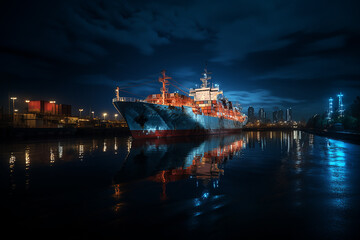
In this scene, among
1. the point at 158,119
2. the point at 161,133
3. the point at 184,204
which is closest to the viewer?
the point at 184,204

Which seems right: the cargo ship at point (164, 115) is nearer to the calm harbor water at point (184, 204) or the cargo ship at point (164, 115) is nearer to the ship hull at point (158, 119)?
the ship hull at point (158, 119)

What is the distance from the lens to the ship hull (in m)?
29.3

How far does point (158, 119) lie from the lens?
104ft

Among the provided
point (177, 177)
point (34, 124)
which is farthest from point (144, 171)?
point (34, 124)

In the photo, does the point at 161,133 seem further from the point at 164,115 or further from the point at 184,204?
the point at 184,204

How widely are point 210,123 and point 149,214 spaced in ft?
141

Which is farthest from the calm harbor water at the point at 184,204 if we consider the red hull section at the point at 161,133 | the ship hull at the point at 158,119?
the red hull section at the point at 161,133

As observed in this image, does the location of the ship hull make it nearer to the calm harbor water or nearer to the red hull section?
the red hull section

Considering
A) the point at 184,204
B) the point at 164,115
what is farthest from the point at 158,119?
the point at 184,204

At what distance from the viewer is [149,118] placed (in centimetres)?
3066

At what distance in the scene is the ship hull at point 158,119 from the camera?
96.3ft

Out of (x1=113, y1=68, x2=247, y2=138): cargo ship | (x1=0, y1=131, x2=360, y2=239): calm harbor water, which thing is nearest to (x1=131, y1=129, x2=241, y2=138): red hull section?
(x1=113, y1=68, x2=247, y2=138): cargo ship

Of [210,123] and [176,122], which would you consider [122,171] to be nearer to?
[176,122]

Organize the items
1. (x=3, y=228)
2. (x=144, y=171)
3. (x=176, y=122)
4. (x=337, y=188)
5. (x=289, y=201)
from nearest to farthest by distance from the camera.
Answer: (x=3, y=228), (x=289, y=201), (x=337, y=188), (x=144, y=171), (x=176, y=122)
